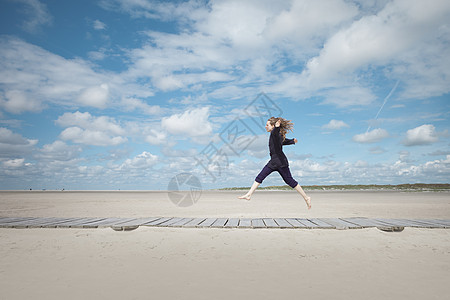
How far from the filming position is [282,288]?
3.46m

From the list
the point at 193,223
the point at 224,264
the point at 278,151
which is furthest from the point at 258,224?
the point at 224,264

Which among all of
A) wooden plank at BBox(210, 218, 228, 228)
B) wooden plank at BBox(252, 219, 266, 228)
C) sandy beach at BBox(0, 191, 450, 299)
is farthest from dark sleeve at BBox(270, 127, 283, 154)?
wooden plank at BBox(210, 218, 228, 228)

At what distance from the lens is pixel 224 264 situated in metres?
4.44

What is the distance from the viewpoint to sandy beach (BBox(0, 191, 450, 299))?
339cm

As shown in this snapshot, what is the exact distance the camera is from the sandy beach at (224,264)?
339 cm

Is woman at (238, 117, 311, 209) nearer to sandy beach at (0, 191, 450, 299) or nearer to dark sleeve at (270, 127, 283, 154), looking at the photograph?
dark sleeve at (270, 127, 283, 154)

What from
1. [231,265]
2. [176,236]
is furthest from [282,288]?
[176,236]

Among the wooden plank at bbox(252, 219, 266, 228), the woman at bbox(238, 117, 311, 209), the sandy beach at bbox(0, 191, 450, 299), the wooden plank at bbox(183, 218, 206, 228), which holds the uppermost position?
the woman at bbox(238, 117, 311, 209)

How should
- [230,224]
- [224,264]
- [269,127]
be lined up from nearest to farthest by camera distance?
1. [224,264]
2. [269,127]
3. [230,224]

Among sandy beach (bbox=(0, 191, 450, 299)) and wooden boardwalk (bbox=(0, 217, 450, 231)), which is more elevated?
wooden boardwalk (bbox=(0, 217, 450, 231))

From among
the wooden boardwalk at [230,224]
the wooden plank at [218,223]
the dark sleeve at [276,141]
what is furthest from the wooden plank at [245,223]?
the dark sleeve at [276,141]

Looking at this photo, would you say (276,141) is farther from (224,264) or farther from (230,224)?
(224,264)

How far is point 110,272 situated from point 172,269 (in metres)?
0.83

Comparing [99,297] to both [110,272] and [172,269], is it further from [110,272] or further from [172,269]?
[172,269]
